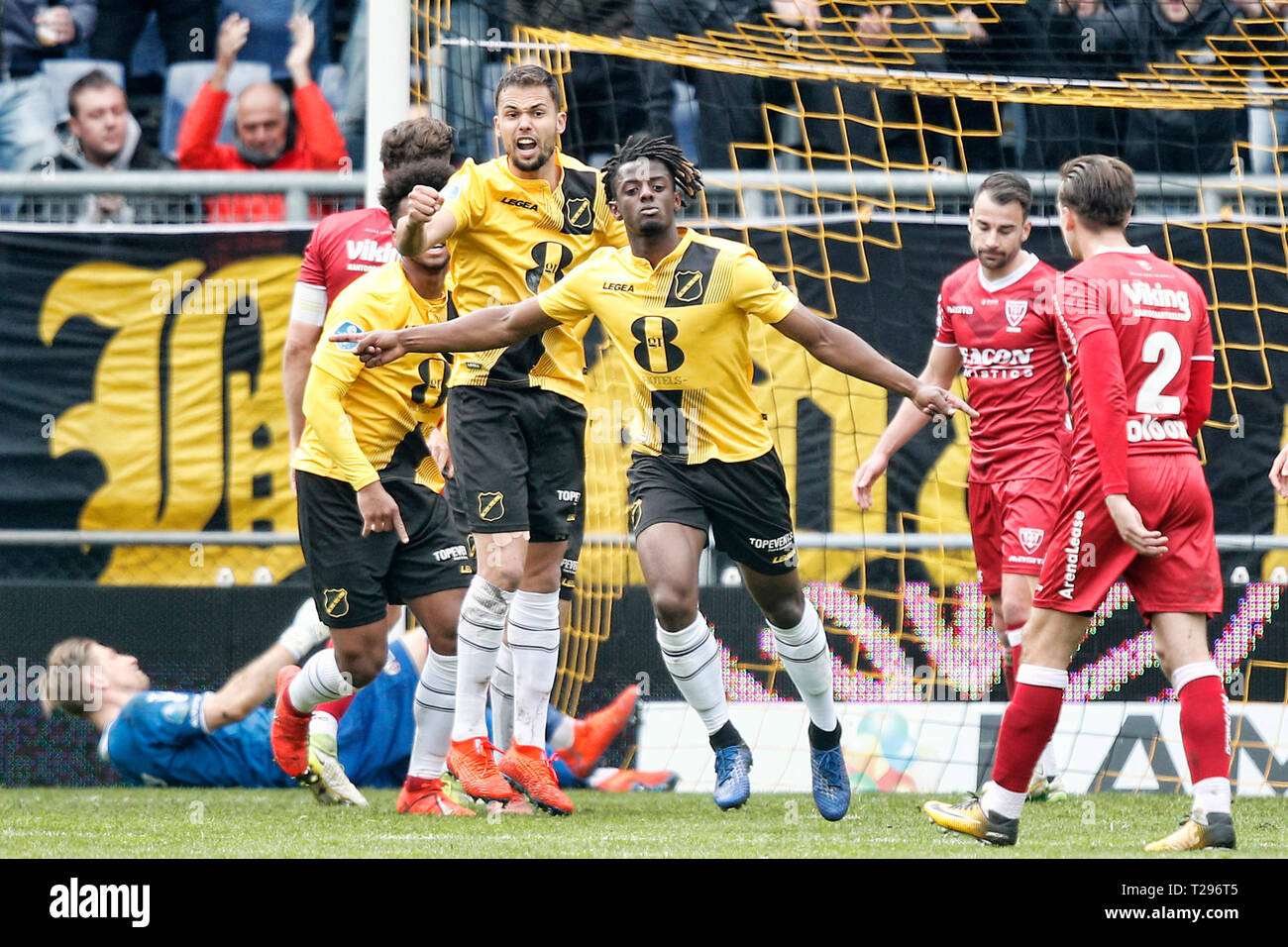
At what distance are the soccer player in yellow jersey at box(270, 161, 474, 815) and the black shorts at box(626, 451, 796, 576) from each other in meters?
0.94

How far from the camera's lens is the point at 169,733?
7285 mm

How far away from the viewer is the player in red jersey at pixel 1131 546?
4.71 meters

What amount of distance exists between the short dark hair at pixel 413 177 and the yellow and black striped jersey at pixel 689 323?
2.77ft

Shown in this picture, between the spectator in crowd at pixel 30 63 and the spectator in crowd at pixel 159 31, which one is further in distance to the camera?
the spectator in crowd at pixel 159 31

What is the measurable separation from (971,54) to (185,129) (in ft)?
14.7

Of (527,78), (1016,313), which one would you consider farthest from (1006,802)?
(527,78)

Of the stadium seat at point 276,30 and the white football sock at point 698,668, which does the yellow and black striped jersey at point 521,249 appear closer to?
the white football sock at point 698,668

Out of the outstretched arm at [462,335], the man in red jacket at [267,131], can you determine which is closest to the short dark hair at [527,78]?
the outstretched arm at [462,335]

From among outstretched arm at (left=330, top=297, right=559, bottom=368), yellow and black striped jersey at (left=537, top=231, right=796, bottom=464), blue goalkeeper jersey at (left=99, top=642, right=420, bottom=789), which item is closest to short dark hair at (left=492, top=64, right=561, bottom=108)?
yellow and black striped jersey at (left=537, top=231, right=796, bottom=464)

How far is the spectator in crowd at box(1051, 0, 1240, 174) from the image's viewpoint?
7984 millimetres

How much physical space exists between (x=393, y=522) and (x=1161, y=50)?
4.79 metres

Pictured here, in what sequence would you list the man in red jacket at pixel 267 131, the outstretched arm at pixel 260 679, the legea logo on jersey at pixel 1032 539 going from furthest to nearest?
the man in red jacket at pixel 267 131 < the outstretched arm at pixel 260 679 < the legea logo on jersey at pixel 1032 539

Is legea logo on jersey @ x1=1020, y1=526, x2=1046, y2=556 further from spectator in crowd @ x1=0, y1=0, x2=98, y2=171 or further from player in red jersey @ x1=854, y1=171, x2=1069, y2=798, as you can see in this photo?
spectator in crowd @ x1=0, y1=0, x2=98, y2=171

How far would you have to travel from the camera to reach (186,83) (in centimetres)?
984
